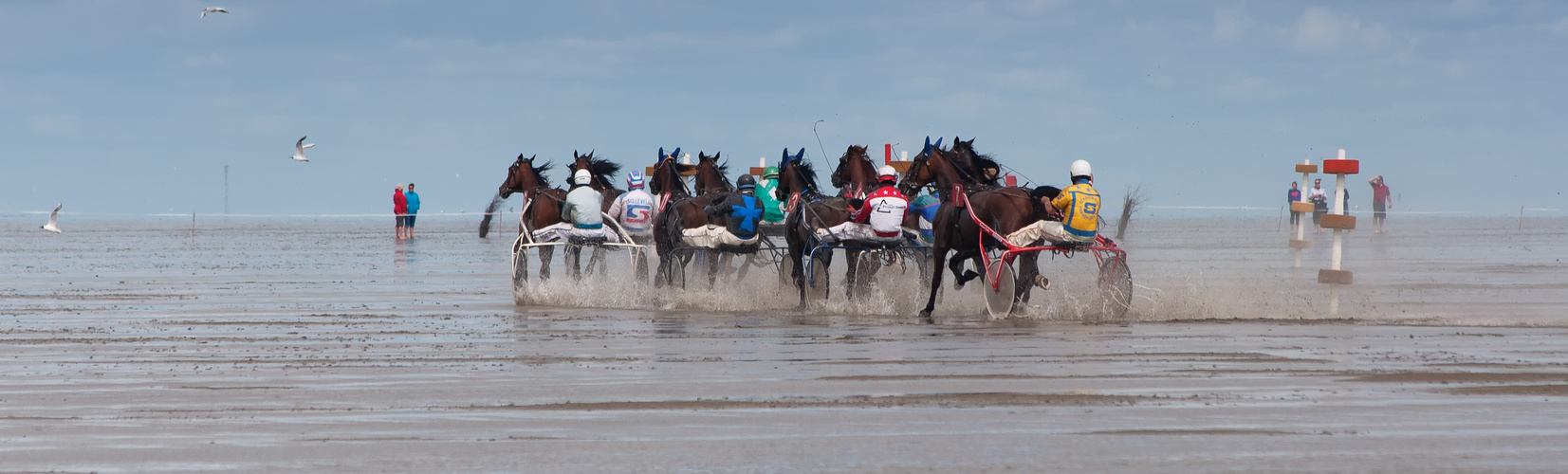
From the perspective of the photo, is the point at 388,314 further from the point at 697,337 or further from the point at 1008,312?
the point at 1008,312

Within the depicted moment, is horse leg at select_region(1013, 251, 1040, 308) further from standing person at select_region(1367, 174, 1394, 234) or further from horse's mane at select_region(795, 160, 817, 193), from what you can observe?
standing person at select_region(1367, 174, 1394, 234)

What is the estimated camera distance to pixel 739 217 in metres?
16.1

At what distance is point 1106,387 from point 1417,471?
2.58m

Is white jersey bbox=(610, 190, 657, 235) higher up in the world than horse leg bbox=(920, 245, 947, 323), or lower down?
higher up

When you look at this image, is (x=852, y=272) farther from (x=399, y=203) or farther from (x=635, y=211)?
(x=399, y=203)

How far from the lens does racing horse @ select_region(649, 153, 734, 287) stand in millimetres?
16430

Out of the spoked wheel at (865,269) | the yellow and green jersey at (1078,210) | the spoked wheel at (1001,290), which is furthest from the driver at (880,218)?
the yellow and green jersey at (1078,210)

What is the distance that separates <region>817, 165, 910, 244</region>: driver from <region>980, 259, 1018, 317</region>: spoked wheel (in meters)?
1.40

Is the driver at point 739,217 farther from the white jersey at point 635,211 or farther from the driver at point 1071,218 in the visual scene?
the driver at point 1071,218

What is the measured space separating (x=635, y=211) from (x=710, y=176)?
4.38ft

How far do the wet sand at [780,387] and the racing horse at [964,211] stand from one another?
0.42 metres

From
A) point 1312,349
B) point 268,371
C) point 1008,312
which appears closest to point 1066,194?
point 1008,312

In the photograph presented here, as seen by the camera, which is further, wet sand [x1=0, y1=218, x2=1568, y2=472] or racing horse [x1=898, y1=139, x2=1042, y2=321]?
racing horse [x1=898, y1=139, x2=1042, y2=321]

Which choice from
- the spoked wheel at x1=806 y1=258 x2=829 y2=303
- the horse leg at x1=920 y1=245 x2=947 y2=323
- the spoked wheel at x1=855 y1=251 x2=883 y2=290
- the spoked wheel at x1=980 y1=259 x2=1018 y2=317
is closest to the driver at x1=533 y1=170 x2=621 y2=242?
the spoked wheel at x1=806 y1=258 x2=829 y2=303
